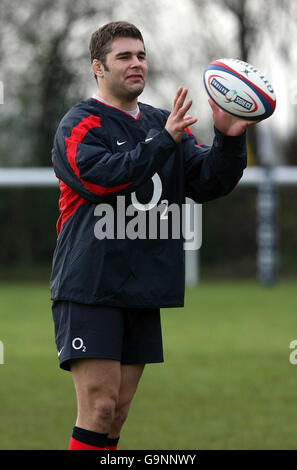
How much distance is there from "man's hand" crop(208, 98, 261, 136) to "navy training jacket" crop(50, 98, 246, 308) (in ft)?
0.10

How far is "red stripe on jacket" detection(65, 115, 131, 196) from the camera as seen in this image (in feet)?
10.3

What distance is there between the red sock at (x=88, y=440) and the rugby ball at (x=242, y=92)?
1.42m

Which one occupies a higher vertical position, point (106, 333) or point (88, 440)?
point (106, 333)

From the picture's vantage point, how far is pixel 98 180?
3.10m

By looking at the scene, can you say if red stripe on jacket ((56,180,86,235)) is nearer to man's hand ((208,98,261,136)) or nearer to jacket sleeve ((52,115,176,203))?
jacket sleeve ((52,115,176,203))

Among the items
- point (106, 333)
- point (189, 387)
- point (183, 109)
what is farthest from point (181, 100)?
point (189, 387)

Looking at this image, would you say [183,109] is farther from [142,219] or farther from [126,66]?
[142,219]

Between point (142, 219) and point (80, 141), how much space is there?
413mm

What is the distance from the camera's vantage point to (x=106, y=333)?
3242mm

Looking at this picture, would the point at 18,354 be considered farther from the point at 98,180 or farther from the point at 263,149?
the point at 263,149

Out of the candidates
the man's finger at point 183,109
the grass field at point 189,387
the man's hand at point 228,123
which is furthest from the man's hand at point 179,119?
the grass field at point 189,387

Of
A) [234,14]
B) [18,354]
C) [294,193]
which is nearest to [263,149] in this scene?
[294,193]

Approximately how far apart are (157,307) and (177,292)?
0.41ft

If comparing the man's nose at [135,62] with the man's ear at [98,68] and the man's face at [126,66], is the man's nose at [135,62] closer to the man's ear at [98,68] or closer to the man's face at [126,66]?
the man's face at [126,66]
